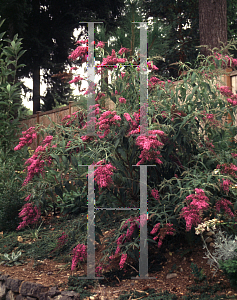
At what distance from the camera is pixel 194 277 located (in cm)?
252

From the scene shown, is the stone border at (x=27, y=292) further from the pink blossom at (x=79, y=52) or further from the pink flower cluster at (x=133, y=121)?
the pink blossom at (x=79, y=52)

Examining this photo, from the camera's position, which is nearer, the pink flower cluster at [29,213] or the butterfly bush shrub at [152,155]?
the butterfly bush shrub at [152,155]

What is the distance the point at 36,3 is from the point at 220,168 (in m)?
9.30

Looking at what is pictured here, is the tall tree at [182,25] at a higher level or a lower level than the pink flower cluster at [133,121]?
higher

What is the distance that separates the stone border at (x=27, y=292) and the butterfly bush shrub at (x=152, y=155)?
301 millimetres

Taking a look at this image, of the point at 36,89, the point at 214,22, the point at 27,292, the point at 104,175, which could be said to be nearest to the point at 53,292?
the point at 27,292

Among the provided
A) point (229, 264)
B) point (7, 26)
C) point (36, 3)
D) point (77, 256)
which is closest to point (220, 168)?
point (229, 264)

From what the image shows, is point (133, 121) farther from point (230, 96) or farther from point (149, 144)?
point (230, 96)

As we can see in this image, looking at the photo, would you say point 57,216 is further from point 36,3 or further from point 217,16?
point 36,3

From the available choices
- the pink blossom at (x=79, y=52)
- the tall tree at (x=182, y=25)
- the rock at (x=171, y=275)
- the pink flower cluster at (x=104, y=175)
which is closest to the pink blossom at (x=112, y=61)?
the pink blossom at (x=79, y=52)

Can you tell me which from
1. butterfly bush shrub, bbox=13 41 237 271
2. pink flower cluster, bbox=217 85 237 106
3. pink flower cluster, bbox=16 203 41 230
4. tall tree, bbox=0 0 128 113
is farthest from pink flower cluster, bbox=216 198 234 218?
tall tree, bbox=0 0 128 113

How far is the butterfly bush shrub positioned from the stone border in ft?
0.99

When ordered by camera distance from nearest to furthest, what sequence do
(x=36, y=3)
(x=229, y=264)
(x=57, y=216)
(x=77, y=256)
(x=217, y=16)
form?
1. (x=229, y=264)
2. (x=77, y=256)
3. (x=57, y=216)
4. (x=217, y=16)
5. (x=36, y=3)

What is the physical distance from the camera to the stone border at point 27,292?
2505 mm
